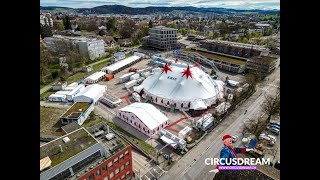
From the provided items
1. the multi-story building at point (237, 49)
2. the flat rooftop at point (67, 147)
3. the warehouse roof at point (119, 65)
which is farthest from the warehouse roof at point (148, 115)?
the multi-story building at point (237, 49)

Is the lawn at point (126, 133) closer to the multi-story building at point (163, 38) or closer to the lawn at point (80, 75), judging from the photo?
the lawn at point (80, 75)

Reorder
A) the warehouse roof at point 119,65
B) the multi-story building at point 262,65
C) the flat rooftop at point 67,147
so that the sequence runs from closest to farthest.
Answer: the flat rooftop at point 67,147, the multi-story building at point 262,65, the warehouse roof at point 119,65

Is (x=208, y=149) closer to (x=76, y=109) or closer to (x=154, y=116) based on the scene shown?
(x=154, y=116)

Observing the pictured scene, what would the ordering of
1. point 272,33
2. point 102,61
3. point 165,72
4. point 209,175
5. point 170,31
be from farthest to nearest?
point 272,33 → point 170,31 → point 102,61 → point 165,72 → point 209,175

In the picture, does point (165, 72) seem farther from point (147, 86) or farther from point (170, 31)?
point (170, 31)

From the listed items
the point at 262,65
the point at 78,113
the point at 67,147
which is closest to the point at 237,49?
the point at 262,65
